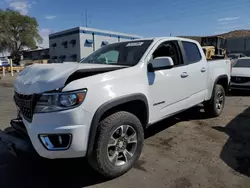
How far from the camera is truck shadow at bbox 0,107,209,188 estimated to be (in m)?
3.10

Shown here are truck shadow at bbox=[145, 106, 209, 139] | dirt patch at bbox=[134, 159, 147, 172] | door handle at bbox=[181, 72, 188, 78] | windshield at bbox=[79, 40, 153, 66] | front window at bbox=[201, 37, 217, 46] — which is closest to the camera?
dirt patch at bbox=[134, 159, 147, 172]

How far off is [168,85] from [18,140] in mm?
2371

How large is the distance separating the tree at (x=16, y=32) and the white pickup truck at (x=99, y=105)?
50.3m

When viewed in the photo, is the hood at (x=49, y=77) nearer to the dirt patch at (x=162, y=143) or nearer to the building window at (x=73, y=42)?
the dirt patch at (x=162, y=143)

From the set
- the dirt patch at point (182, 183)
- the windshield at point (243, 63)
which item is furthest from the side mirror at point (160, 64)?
the windshield at point (243, 63)

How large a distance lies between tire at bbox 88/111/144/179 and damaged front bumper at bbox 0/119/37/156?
2.41 ft

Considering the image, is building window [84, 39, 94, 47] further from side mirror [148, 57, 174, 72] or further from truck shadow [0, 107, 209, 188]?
side mirror [148, 57, 174, 72]

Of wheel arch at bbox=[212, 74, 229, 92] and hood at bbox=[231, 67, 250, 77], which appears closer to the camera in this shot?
wheel arch at bbox=[212, 74, 229, 92]

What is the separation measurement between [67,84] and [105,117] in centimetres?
65

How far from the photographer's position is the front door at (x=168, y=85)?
12.4 feet

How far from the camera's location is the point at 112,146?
3.15 m

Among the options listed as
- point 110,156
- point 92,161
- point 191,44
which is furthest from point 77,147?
point 191,44

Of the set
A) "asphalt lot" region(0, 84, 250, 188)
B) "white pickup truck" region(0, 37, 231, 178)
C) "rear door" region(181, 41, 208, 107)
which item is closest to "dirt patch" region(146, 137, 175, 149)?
"asphalt lot" region(0, 84, 250, 188)

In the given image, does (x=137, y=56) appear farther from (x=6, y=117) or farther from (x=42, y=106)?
(x=6, y=117)
